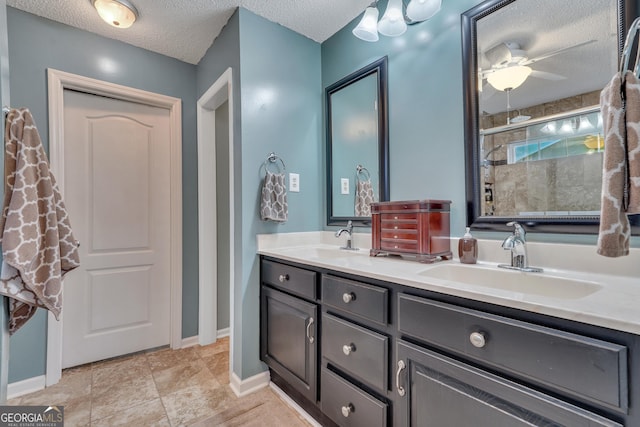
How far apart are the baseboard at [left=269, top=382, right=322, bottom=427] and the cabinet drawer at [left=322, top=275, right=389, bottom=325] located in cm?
68

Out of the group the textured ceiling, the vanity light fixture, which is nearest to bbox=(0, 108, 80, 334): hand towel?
the textured ceiling

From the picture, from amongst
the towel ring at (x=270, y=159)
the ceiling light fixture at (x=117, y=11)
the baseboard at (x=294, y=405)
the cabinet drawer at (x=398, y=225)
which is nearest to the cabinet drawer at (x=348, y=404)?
the baseboard at (x=294, y=405)

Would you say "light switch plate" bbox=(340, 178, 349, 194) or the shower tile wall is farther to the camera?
"light switch plate" bbox=(340, 178, 349, 194)

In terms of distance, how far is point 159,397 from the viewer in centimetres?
171

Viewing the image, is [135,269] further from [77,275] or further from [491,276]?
[491,276]

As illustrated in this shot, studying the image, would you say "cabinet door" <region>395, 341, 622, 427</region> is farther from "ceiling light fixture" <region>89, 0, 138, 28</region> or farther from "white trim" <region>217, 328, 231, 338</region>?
"ceiling light fixture" <region>89, 0, 138, 28</region>

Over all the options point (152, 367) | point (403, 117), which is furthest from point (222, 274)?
point (403, 117)

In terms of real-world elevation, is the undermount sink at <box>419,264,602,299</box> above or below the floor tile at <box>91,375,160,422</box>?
above

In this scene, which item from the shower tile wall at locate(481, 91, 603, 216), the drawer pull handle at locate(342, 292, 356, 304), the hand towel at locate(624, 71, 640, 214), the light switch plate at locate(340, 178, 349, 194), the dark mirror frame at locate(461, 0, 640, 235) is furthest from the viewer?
the light switch plate at locate(340, 178, 349, 194)

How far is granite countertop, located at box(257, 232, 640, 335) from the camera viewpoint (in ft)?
2.15

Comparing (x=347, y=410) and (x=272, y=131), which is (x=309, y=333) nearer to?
(x=347, y=410)

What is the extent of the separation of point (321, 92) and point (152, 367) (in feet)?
7.80

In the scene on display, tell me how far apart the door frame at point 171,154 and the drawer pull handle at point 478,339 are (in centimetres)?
222

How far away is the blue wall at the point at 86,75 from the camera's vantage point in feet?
5.85
